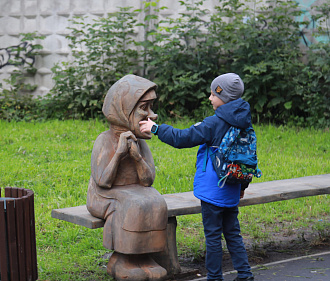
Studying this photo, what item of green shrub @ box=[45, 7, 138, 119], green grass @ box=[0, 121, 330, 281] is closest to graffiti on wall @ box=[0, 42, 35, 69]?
green shrub @ box=[45, 7, 138, 119]

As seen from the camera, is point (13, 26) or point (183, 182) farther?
point (13, 26)

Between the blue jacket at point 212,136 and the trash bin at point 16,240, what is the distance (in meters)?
1.10

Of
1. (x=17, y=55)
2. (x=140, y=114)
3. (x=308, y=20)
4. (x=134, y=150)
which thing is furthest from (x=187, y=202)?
(x=17, y=55)

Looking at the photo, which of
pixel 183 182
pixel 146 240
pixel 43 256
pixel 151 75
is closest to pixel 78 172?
pixel 183 182

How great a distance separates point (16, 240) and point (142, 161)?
3.46ft

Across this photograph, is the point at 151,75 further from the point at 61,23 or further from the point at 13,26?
the point at 13,26

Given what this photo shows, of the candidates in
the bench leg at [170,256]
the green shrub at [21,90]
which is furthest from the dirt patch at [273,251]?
the green shrub at [21,90]

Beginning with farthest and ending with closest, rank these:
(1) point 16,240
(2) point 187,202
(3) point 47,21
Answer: (3) point 47,21
(2) point 187,202
(1) point 16,240

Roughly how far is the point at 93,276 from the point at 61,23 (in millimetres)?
7491

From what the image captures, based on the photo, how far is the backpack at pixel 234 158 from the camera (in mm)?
3672

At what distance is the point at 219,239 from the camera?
3.78 meters

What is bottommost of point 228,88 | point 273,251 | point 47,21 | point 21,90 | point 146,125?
point 273,251

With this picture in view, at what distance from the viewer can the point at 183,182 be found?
634 cm

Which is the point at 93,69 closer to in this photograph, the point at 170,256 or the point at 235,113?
the point at 170,256
